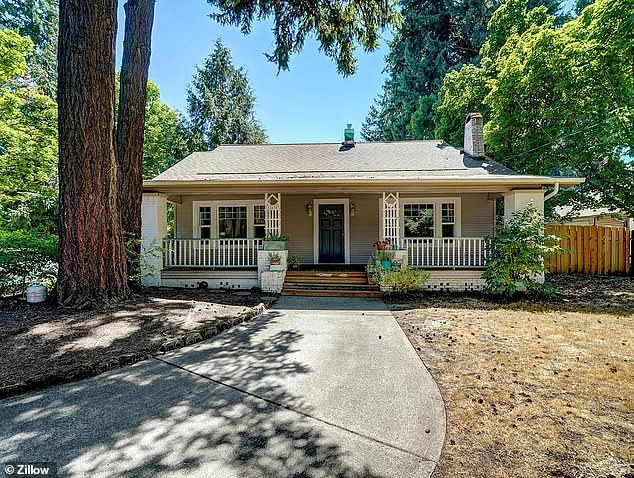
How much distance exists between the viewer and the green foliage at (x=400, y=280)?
8.25 metres

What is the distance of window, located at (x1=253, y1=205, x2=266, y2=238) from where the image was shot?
36.2 ft

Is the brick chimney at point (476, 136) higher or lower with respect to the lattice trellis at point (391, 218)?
higher

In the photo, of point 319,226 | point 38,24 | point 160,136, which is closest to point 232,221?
point 319,226

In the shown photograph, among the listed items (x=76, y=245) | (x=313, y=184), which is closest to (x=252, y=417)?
(x=76, y=245)

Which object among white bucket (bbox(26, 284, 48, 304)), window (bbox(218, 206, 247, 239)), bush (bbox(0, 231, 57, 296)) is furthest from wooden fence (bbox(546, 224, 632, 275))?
bush (bbox(0, 231, 57, 296))

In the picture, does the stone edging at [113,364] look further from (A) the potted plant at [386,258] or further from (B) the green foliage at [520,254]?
(B) the green foliage at [520,254]

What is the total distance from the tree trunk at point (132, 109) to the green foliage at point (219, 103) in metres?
16.4

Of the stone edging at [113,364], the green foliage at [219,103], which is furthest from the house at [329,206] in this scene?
the green foliage at [219,103]

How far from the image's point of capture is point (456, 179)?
27.0 ft

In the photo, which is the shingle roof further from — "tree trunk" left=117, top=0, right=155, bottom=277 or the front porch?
"tree trunk" left=117, top=0, right=155, bottom=277

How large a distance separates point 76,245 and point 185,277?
10.8 feet

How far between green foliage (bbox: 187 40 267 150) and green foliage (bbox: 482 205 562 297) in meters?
21.0

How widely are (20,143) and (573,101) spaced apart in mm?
17217

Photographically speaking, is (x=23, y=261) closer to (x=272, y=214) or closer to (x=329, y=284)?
(x=272, y=214)
